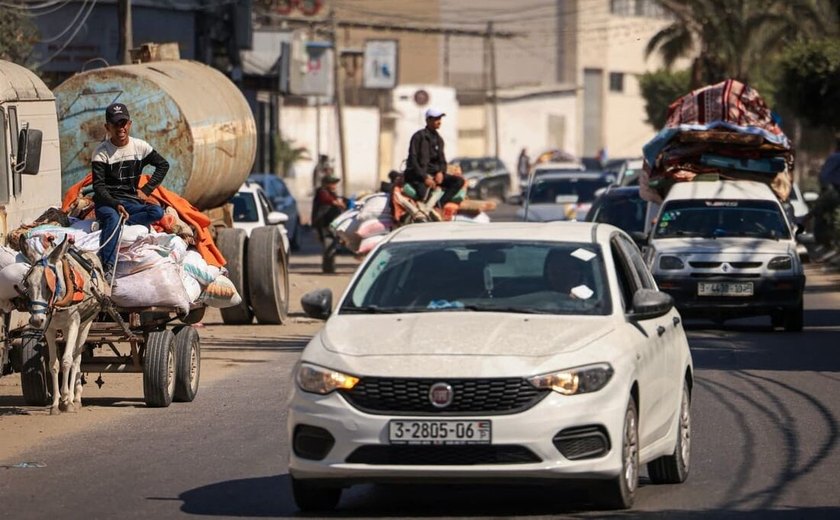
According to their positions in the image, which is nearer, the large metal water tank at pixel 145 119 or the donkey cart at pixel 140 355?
the donkey cart at pixel 140 355

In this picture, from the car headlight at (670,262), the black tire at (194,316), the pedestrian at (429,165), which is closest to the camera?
the black tire at (194,316)

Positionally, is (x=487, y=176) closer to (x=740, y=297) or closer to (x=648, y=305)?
(x=740, y=297)

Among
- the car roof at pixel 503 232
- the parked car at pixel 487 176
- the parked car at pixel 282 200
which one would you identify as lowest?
the parked car at pixel 487 176

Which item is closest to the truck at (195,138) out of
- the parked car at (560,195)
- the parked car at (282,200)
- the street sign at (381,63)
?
the parked car at (560,195)

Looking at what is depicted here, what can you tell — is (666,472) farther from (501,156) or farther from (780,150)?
(501,156)

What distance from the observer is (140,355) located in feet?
47.5

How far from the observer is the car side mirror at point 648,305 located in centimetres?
959

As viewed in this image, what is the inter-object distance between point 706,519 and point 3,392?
8393 millimetres

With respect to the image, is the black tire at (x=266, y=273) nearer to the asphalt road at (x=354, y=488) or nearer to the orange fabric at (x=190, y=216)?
the asphalt road at (x=354, y=488)

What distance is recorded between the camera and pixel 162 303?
14.2 m

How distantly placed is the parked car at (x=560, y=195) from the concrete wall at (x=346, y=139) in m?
40.4

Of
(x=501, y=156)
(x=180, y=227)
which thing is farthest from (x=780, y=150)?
(x=501, y=156)

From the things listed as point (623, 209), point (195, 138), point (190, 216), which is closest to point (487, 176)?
point (623, 209)

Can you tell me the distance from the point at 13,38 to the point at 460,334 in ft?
64.1
